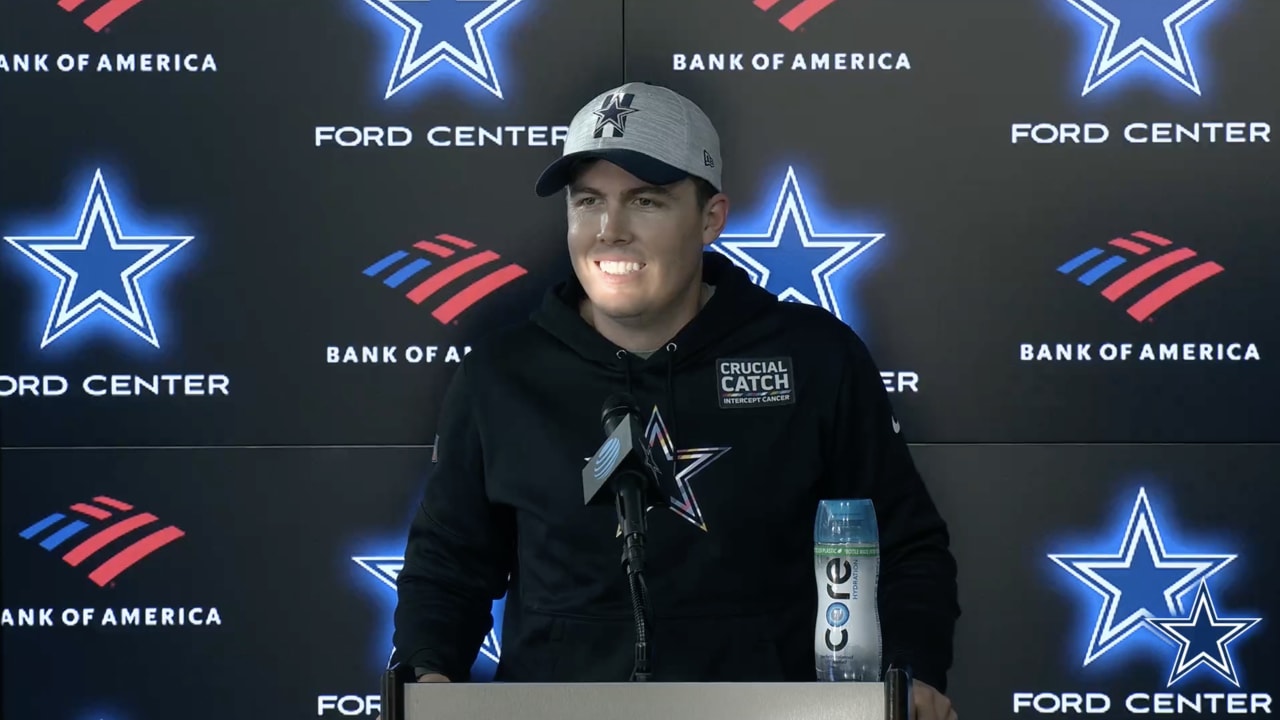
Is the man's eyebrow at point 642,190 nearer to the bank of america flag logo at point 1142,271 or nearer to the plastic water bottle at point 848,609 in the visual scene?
the plastic water bottle at point 848,609

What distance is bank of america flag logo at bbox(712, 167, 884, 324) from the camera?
273 cm

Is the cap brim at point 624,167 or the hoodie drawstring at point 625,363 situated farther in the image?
the hoodie drawstring at point 625,363

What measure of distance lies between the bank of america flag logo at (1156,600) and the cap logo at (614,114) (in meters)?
1.33

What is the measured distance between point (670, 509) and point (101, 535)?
4.54 feet

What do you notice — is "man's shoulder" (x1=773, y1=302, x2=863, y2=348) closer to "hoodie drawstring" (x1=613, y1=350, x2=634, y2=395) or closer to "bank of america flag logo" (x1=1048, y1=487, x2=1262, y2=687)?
"hoodie drawstring" (x1=613, y1=350, x2=634, y2=395)

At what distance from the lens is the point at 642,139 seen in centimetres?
191

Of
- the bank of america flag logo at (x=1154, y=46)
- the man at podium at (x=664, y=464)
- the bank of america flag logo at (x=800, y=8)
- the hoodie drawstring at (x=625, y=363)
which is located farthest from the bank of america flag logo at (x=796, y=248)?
the hoodie drawstring at (x=625, y=363)

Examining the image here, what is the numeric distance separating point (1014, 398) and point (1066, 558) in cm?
32

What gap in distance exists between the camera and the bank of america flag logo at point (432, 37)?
9.07ft

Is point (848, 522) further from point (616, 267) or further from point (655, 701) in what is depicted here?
point (616, 267)

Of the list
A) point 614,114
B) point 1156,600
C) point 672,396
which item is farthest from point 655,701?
point 1156,600

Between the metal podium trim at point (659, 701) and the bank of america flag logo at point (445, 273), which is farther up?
the bank of america flag logo at point (445, 273)

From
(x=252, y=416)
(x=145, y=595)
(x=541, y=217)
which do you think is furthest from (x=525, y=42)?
(x=145, y=595)

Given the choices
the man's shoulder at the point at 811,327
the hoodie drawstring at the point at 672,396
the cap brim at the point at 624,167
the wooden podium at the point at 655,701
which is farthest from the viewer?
the man's shoulder at the point at 811,327
